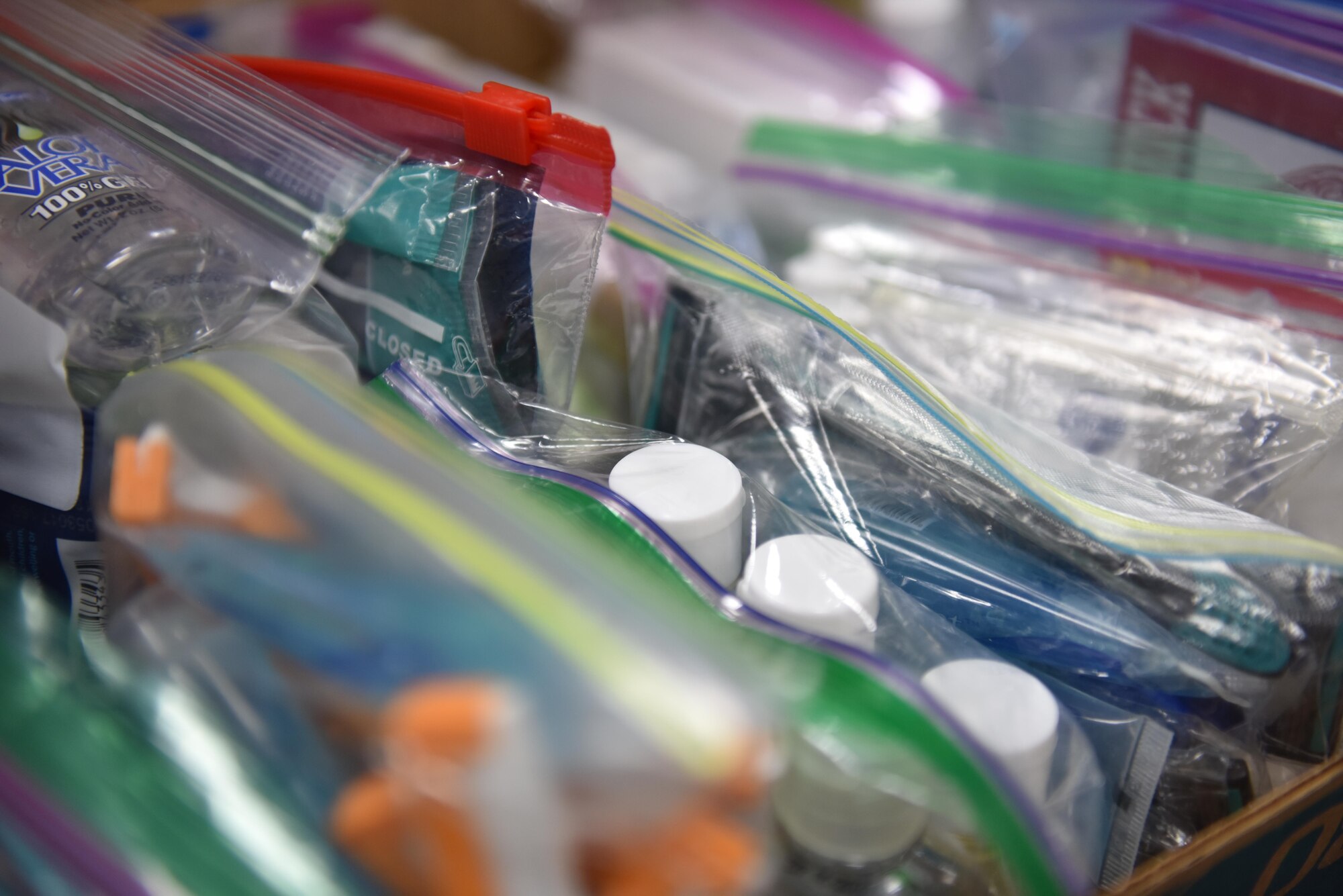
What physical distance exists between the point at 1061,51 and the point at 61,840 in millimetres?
935

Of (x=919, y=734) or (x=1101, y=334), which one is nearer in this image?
(x=919, y=734)

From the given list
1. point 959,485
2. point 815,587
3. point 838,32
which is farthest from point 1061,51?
point 815,587

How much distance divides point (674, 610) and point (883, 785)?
81 mm

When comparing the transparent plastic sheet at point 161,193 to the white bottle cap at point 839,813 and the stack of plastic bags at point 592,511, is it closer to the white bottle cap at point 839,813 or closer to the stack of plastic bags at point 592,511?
the stack of plastic bags at point 592,511

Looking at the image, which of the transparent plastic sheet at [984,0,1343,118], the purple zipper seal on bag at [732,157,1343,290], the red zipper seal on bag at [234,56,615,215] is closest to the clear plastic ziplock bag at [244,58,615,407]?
the red zipper seal on bag at [234,56,615,215]

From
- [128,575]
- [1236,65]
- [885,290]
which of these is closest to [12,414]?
[128,575]

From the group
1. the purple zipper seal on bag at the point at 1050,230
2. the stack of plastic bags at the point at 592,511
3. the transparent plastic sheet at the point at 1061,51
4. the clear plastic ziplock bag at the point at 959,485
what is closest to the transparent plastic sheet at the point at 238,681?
the stack of plastic bags at the point at 592,511

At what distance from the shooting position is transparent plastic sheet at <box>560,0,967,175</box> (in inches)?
34.1

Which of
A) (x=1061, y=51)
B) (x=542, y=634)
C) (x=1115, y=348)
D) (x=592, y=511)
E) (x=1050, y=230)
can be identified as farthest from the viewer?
(x=1061, y=51)

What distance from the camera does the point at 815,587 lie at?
363mm

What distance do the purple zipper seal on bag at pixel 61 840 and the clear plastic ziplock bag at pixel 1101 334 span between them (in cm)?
40

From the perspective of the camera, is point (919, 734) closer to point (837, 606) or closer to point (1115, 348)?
point (837, 606)

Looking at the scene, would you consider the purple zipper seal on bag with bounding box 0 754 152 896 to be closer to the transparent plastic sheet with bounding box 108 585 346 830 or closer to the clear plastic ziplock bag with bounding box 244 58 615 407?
the transparent plastic sheet with bounding box 108 585 346 830

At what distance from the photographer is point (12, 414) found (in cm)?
43
